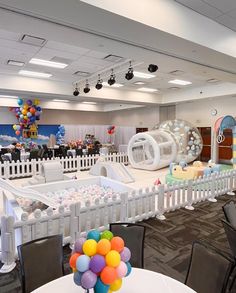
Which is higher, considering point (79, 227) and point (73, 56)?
point (73, 56)

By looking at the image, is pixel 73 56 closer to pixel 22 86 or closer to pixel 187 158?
pixel 22 86

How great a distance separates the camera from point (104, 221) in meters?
3.70

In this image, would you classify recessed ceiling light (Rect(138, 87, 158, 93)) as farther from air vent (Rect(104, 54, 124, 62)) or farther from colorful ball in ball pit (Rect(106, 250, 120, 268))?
colorful ball in ball pit (Rect(106, 250, 120, 268))

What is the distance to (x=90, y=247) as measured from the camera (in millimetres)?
1313

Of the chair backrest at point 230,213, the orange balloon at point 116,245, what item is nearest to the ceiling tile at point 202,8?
the chair backrest at point 230,213

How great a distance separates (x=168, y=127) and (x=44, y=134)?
26.3ft

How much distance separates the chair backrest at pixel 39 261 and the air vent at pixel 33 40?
13.4ft

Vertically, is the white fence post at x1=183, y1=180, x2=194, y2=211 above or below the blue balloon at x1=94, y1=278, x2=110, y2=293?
below

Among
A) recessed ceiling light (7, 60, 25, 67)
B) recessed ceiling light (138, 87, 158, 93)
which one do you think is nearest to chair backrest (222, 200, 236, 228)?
recessed ceiling light (7, 60, 25, 67)

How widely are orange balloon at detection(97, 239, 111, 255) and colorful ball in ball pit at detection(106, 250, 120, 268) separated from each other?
0.09 ft

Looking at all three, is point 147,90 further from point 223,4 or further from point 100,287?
point 100,287

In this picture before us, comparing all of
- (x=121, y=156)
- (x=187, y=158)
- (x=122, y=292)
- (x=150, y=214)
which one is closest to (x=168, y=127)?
(x=187, y=158)

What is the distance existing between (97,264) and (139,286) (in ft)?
2.09

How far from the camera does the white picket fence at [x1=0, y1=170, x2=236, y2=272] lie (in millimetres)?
2844
